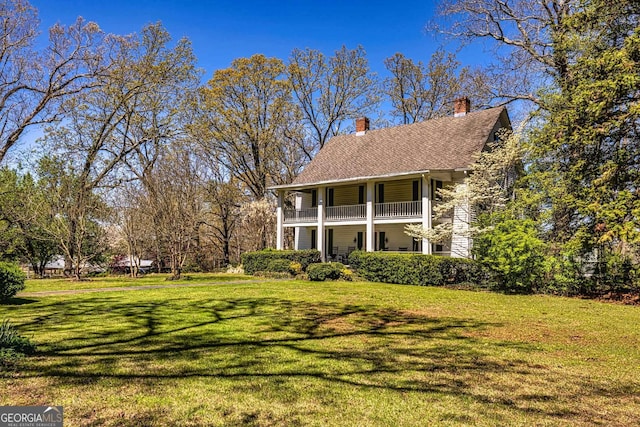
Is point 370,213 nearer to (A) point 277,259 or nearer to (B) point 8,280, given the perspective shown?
A: (A) point 277,259

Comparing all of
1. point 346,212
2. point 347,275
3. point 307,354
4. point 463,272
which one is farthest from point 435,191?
point 307,354

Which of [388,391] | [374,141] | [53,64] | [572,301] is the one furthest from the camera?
[374,141]

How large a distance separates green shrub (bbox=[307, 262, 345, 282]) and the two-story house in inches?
124

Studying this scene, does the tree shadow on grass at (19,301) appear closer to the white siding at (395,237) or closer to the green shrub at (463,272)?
the green shrub at (463,272)

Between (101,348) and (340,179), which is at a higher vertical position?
(340,179)

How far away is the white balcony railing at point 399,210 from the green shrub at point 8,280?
51.7 feet

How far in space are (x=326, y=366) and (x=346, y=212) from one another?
1910 cm

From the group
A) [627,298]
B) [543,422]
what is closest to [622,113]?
[627,298]

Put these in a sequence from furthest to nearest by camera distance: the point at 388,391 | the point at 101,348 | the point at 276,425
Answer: the point at 101,348 → the point at 388,391 → the point at 276,425

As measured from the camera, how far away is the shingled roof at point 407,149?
21547 millimetres

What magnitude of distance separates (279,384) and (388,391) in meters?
1.17

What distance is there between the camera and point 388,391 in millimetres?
4434

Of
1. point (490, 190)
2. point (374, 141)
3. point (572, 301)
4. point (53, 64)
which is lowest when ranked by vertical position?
point (572, 301)

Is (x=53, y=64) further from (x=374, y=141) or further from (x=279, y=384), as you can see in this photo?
(x=374, y=141)
